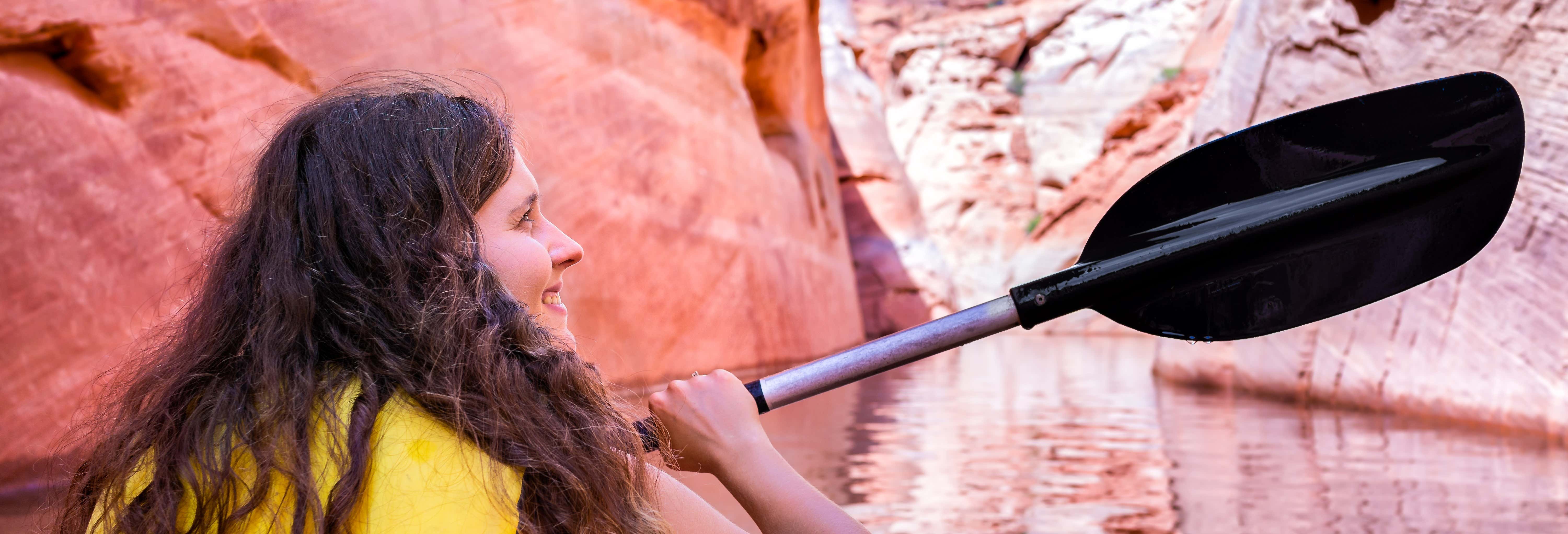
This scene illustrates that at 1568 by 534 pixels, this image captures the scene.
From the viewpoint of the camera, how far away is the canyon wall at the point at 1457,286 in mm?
2932

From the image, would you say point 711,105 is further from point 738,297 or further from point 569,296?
point 569,296

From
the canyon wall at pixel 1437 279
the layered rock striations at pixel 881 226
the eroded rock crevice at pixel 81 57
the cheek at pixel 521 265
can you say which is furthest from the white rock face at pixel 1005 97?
the cheek at pixel 521 265

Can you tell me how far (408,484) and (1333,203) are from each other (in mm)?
1250

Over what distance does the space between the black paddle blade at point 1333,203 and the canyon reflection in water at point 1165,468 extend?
0.61m

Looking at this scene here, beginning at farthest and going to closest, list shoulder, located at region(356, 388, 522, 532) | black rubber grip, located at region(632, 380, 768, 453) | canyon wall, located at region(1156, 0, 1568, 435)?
canyon wall, located at region(1156, 0, 1568, 435) → black rubber grip, located at region(632, 380, 768, 453) → shoulder, located at region(356, 388, 522, 532)

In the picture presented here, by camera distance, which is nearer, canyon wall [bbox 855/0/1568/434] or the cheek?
the cheek

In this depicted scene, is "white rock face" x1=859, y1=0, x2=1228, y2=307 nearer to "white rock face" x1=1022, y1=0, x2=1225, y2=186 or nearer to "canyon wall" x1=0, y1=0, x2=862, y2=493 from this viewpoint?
"white rock face" x1=1022, y1=0, x2=1225, y2=186

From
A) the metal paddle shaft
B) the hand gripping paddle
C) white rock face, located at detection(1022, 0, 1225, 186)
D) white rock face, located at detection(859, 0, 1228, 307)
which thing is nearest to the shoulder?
the metal paddle shaft

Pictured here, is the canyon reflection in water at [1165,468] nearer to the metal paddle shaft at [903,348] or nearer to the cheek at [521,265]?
the metal paddle shaft at [903,348]

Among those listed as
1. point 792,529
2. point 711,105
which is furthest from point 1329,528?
point 711,105

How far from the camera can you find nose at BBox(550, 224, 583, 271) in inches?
39.4

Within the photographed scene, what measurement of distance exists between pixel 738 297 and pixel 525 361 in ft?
16.3

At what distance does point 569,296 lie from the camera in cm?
421

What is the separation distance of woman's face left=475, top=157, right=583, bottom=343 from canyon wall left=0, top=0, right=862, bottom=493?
103 millimetres
